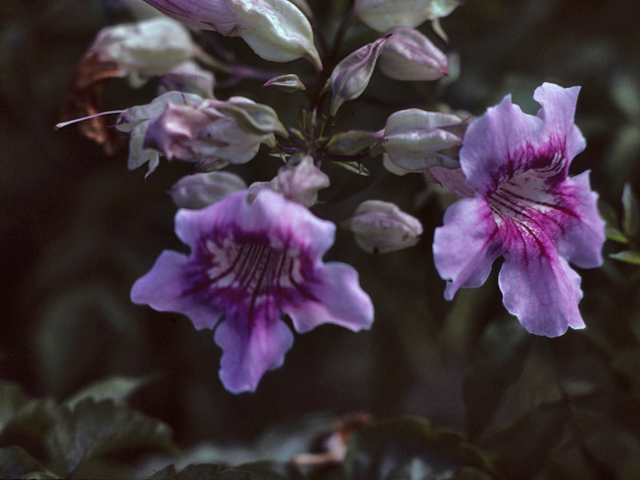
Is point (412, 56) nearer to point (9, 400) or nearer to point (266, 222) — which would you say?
point (266, 222)

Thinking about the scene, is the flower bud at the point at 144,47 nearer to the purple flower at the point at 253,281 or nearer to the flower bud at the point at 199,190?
the flower bud at the point at 199,190

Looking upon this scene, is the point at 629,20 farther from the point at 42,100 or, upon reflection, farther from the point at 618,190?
the point at 42,100

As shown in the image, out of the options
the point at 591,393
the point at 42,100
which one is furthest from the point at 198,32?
the point at 591,393

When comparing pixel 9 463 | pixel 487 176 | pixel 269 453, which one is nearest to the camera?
pixel 487 176

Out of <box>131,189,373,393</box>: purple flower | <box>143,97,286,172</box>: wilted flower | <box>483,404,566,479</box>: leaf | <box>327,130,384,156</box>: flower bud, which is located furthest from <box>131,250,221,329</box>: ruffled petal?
<box>483,404,566,479</box>: leaf

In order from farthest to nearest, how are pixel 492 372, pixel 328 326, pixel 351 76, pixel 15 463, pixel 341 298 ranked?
pixel 328 326
pixel 492 372
pixel 15 463
pixel 351 76
pixel 341 298

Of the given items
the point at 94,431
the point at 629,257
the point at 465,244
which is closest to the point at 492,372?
the point at 629,257
